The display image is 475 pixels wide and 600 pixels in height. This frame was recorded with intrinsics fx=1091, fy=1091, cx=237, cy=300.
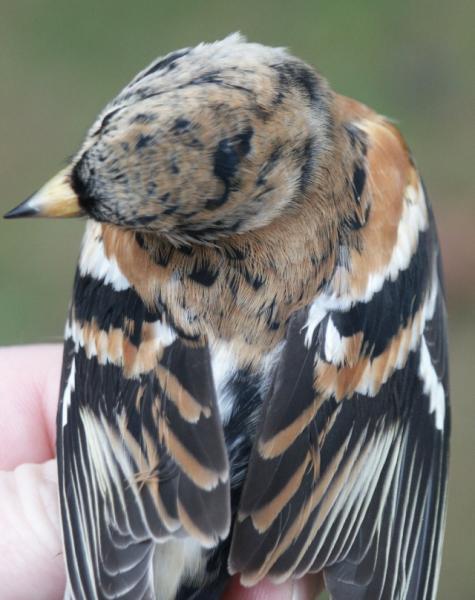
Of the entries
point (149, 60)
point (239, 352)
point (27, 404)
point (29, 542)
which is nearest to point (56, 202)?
point (239, 352)

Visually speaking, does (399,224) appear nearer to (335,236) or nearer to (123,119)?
(335,236)

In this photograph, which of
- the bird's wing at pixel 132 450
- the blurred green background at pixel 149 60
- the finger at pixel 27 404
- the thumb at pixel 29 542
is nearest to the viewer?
the bird's wing at pixel 132 450

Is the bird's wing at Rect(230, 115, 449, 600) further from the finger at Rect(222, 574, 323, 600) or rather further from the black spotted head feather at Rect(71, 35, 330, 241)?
the black spotted head feather at Rect(71, 35, 330, 241)

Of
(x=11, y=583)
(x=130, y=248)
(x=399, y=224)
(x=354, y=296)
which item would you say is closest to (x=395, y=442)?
(x=354, y=296)

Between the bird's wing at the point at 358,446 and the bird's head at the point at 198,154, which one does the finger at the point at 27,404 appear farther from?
the bird's wing at the point at 358,446

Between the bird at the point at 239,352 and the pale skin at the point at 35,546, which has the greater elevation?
the bird at the point at 239,352

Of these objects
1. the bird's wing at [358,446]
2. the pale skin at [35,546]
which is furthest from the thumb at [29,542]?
the bird's wing at [358,446]

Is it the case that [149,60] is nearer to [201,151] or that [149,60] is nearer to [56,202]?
[56,202]
